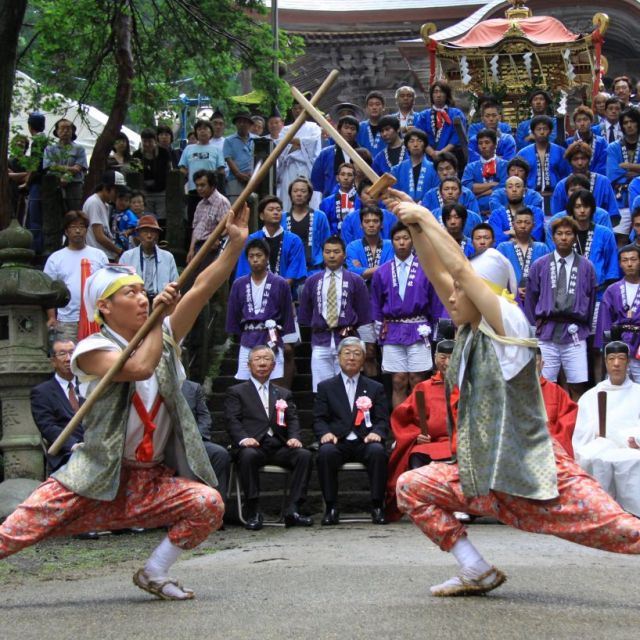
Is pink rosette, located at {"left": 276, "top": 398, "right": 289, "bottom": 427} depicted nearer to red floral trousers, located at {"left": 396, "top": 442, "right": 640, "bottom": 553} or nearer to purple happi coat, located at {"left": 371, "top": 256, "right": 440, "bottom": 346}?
purple happi coat, located at {"left": 371, "top": 256, "right": 440, "bottom": 346}

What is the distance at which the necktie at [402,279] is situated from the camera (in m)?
10.8

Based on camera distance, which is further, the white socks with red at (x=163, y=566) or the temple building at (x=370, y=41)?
the temple building at (x=370, y=41)

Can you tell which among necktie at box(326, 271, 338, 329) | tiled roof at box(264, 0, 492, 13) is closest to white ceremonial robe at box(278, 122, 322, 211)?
necktie at box(326, 271, 338, 329)

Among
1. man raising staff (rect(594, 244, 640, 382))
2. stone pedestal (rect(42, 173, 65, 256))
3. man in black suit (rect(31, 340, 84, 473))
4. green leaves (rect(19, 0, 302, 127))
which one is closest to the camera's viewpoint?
man in black suit (rect(31, 340, 84, 473))

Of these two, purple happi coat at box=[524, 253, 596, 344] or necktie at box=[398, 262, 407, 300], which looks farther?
necktie at box=[398, 262, 407, 300]

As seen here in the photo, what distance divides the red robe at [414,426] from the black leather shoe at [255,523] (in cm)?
108

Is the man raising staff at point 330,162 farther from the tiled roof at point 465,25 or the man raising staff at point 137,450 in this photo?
the tiled roof at point 465,25

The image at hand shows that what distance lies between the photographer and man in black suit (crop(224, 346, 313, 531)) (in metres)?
9.73

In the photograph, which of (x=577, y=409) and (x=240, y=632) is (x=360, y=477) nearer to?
(x=577, y=409)

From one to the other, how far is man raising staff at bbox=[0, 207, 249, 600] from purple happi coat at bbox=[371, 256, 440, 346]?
492cm

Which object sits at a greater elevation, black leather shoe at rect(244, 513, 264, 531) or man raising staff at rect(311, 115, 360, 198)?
man raising staff at rect(311, 115, 360, 198)

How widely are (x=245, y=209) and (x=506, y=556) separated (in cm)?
302

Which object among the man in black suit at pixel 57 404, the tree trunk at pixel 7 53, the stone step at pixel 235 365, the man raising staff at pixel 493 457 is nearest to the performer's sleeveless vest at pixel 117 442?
the man raising staff at pixel 493 457

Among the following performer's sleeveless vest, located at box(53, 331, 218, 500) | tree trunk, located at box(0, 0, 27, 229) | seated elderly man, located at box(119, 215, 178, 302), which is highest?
tree trunk, located at box(0, 0, 27, 229)
